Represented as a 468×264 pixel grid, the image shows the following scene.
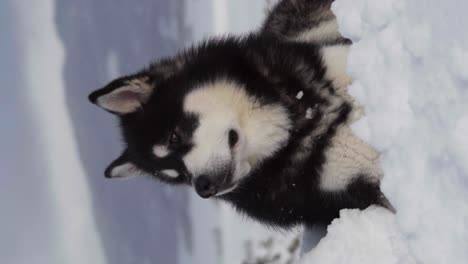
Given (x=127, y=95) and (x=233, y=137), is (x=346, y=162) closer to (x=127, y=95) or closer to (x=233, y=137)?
(x=233, y=137)

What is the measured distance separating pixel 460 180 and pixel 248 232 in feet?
9.94

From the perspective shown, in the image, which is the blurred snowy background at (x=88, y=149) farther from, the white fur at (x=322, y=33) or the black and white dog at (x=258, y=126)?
the white fur at (x=322, y=33)

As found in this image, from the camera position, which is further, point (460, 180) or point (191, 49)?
point (191, 49)

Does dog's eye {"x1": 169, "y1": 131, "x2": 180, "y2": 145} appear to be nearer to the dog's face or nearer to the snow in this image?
the dog's face

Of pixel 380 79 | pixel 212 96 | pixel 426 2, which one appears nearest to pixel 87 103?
pixel 212 96

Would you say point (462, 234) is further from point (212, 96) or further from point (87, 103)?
point (87, 103)

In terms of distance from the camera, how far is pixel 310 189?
2.85 meters

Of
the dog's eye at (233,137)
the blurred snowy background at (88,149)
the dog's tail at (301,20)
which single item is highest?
the dog's tail at (301,20)

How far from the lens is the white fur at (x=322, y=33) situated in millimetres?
3232

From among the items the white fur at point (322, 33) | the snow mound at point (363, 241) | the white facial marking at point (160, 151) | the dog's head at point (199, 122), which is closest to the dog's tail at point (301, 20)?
the white fur at point (322, 33)

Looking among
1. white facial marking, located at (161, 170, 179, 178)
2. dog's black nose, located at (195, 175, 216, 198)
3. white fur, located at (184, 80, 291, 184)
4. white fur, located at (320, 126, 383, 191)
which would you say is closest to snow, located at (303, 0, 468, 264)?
white fur, located at (320, 126, 383, 191)

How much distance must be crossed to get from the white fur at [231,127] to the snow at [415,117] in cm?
53

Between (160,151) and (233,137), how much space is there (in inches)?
14.4

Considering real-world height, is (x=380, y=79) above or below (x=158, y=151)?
above
